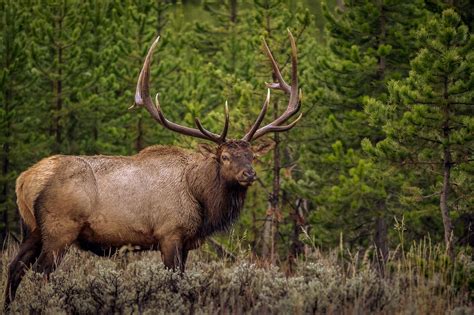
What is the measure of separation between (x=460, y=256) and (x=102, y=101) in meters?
9.42

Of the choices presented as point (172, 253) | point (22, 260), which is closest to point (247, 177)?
point (172, 253)

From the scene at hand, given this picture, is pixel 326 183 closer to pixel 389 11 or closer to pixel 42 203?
pixel 389 11

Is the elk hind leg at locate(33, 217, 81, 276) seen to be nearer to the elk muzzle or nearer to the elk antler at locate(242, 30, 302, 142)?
the elk muzzle

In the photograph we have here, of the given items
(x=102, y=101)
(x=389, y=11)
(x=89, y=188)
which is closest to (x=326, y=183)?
(x=389, y=11)

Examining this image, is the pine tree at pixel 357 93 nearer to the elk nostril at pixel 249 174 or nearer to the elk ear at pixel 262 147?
the elk ear at pixel 262 147

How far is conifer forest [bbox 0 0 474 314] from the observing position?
721 centimetres

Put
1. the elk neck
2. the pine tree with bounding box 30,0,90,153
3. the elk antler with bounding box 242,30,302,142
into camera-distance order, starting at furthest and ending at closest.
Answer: the pine tree with bounding box 30,0,90,153
the elk antler with bounding box 242,30,302,142
the elk neck

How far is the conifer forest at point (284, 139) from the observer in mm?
7207

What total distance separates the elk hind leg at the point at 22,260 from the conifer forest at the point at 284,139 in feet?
0.23

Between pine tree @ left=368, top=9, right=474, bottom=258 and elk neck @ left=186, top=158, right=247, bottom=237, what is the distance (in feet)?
6.62

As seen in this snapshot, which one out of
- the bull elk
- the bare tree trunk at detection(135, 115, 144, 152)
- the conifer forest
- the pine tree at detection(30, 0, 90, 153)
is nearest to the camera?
the conifer forest

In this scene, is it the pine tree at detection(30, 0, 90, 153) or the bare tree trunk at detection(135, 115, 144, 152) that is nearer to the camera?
the pine tree at detection(30, 0, 90, 153)

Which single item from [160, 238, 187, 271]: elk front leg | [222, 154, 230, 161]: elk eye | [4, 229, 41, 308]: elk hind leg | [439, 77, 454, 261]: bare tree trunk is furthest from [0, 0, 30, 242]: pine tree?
[439, 77, 454, 261]: bare tree trunk

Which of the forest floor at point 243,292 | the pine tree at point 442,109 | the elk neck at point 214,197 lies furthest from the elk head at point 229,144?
the pine tree at point 442,109
